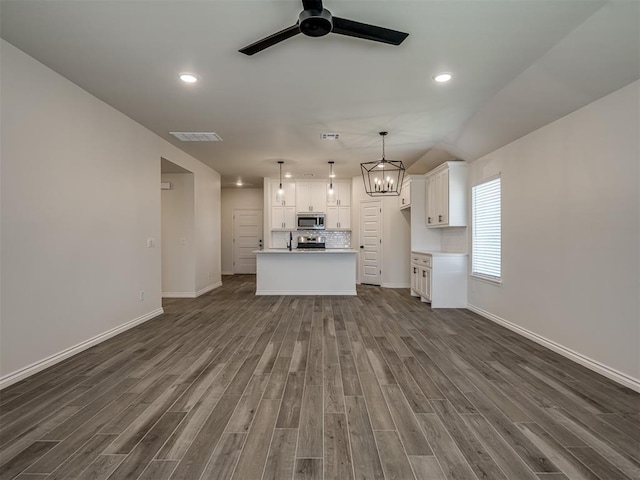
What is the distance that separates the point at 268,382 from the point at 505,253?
3.58 meters

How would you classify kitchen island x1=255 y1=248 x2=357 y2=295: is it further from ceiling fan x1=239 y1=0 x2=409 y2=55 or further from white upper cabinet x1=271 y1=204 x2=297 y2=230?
ceiling fan x1=239 y1=0 x2=409 y2=55

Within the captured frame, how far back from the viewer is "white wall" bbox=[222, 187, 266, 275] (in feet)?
32.9

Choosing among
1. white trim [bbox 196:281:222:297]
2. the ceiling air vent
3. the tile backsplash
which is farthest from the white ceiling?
the tile backsplash

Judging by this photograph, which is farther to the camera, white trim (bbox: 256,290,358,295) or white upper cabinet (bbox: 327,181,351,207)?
white upper cabinet (bbox: 327,181,351,207)

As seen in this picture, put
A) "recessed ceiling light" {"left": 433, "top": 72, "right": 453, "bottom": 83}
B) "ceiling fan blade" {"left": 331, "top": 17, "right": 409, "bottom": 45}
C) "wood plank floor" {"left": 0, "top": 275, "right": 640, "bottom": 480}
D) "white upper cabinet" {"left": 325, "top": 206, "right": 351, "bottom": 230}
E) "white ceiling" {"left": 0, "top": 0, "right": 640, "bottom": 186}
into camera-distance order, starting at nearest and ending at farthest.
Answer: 1. "wood plank floor" {"left": 0, "top": 275, "right": 640, "bottom": 480}
2. "ceiling fan blade" {"left": 331, "top": 17, "right": 409, "bottom": 45}
3. "white ceiling" {"left": 0, "top": 0, "right": 640, "bottom": 186}
4. "recessed ceiling light" {"left": 433, "top": 72, "right": 453, "bottom": 83}
5. "white upper cabinet" {"left": 325, "top": 206, "right": 351, "bottom": 230}

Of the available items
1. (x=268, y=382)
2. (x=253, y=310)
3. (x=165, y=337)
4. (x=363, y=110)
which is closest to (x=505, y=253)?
(x=363, y=110)

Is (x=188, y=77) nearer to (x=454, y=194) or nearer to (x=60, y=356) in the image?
(x=60, y=356)

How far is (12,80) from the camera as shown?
256 centimetres

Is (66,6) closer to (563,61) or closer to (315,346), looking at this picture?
(315,346)

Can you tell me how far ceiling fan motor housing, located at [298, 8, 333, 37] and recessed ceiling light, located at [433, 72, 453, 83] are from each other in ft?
5.02

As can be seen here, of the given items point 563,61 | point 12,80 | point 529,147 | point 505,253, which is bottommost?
point 505,253

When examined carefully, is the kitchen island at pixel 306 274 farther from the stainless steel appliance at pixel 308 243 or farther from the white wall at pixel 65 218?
the white wall at pixel 65 218

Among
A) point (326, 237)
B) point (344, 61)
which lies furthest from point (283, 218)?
point (344, 61)

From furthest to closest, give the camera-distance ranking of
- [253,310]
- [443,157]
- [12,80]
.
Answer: [443,157] → [253,310] → [12,80]
